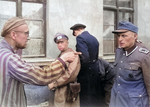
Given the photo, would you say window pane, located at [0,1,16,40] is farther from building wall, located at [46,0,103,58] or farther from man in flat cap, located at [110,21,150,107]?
man in flat cap, located at [110,21,150,107]

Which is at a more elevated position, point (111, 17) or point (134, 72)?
point (111, 17)

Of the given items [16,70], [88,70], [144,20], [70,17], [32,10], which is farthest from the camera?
[144,20]

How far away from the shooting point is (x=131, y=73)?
2.49 m

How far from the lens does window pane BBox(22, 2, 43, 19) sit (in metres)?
4.16

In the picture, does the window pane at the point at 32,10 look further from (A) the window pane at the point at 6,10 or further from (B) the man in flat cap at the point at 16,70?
(B) the man in flat cap at the point at 16,70

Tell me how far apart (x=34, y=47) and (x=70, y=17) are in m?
1.08

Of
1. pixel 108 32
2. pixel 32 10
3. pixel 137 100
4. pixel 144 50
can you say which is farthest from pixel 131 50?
pixel 108 32

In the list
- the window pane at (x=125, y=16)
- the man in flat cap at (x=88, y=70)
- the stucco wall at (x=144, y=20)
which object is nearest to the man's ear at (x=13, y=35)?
the man in flat cap at (x=88, y=70)

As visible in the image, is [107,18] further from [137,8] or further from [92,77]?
[92,77]

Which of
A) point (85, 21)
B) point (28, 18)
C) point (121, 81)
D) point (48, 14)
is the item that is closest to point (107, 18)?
point (85, 21)

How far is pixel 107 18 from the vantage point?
5586mm

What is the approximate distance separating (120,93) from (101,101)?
1.38 m

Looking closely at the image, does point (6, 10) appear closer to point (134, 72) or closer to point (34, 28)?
point (34, 28)

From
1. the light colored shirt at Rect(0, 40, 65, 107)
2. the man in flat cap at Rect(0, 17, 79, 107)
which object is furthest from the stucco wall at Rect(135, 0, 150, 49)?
the light colored shirt at Rect(0, 40, 65, 107)
